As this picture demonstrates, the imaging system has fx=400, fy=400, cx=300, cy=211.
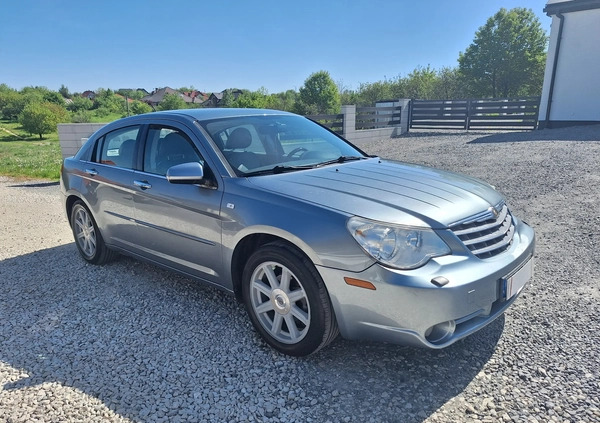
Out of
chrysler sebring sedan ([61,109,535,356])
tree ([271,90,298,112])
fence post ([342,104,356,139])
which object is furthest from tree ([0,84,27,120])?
chrysler sebring sedan ([61,109,535,356])

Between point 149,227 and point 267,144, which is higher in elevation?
point 267,144

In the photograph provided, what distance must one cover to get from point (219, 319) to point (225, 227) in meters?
0.82

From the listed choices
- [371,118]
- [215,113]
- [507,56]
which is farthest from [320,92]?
[215,113]

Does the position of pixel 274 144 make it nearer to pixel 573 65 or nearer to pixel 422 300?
pixel 422 300

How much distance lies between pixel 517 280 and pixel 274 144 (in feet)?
6.88

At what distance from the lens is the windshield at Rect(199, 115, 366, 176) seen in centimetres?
304

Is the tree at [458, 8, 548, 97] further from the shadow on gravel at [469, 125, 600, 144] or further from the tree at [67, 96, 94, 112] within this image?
the tree at [67, 96, 94, 112]

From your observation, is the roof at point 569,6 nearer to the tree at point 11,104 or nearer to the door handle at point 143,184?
the door handle at point 143,184

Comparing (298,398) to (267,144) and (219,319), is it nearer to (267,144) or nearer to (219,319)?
(219,319)

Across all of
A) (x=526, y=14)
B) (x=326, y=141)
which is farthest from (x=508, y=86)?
(x=326, y=141)

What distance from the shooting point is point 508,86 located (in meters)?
43.8

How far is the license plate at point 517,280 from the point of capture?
2369mm

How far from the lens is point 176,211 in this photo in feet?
10.2

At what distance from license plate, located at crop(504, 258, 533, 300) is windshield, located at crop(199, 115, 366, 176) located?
62.0 inches
